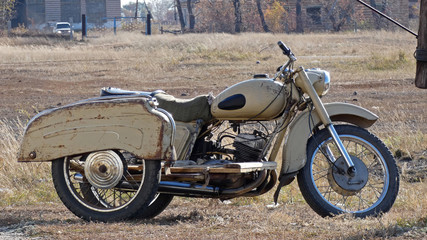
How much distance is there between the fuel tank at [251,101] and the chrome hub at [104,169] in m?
0.88

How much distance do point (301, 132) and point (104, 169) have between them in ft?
5.32

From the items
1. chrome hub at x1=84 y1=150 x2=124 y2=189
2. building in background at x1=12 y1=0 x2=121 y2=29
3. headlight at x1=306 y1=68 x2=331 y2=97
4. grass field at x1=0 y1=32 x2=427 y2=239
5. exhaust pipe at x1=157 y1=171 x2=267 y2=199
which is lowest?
grass field at x1=0 y1=32 x2=427 y2=239

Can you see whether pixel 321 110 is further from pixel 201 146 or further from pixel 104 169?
pixel 104 169

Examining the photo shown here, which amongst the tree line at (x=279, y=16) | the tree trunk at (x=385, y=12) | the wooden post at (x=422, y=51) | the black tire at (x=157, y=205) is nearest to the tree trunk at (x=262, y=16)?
the tree line at (x=279, y=16)

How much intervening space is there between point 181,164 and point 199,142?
31 cm

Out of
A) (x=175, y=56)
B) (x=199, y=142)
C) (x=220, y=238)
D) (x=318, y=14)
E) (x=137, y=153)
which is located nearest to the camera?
(x=220, y=238)

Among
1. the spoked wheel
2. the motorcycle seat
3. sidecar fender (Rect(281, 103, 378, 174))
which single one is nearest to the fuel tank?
the motorcycle seat

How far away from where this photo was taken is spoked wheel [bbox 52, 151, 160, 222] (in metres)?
5.49

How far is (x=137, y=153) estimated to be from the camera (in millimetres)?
5488

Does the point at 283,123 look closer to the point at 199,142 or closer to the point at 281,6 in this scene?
the point at 199,142

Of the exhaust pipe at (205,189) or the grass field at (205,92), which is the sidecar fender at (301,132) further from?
the grass field at (205,92)

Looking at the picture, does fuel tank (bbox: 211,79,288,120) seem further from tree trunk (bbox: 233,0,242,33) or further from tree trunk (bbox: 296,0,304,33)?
tree trunk (bbox: 296,0,304,33)

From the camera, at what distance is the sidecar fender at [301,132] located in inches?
224

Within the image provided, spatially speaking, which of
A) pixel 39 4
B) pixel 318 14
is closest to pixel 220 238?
pixel 318 14
